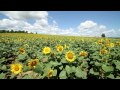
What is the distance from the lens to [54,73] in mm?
2771

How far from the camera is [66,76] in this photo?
283 centimetres
